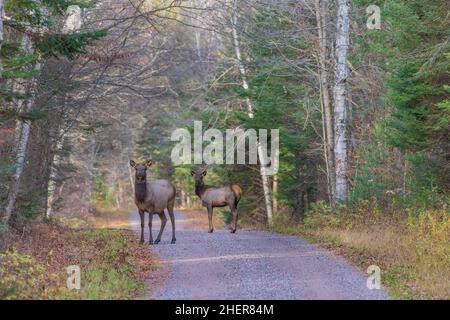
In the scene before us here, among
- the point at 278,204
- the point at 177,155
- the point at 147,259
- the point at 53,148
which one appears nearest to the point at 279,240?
the point at 147,259

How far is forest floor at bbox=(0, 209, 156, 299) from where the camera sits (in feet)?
35.5

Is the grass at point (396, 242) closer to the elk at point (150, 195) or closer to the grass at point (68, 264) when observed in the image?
the elk at point (150, 195)

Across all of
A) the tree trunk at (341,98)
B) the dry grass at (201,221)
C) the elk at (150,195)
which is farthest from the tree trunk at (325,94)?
the dry grass at (201,221)

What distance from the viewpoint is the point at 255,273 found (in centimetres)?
1311

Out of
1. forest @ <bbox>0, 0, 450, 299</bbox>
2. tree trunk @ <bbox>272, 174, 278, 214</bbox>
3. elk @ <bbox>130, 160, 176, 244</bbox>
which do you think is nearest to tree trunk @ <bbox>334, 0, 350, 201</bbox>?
forest @ <bbox>0, 0, 450, 299</bbox>

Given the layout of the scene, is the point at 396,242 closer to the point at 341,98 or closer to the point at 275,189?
the point at 341,98

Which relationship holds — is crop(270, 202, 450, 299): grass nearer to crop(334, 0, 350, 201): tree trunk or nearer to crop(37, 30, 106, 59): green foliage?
crop(334, 0, 350, 201): tree trunk

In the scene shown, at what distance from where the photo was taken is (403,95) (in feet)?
55.9

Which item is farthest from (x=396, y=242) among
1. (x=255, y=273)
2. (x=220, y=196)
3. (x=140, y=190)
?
(x=220, y=196)

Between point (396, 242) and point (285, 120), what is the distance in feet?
40.6

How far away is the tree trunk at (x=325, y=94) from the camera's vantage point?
2198 centimetres

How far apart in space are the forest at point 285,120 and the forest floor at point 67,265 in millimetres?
56

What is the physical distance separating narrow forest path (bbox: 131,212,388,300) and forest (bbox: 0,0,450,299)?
501 mm
